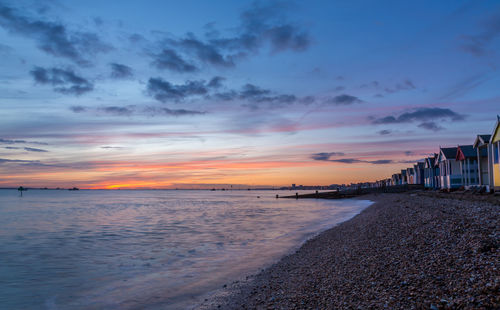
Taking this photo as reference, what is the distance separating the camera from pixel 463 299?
5.86m

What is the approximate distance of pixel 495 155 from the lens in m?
31.9

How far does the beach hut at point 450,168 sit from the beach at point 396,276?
155ft

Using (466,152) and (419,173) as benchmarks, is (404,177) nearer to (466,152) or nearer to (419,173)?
Answer: (419,173)

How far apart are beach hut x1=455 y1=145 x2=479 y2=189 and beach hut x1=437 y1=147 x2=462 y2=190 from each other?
1303 millimetres

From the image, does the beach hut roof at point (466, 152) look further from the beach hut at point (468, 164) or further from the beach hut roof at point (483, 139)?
the beach hut roof at point (483, 139)

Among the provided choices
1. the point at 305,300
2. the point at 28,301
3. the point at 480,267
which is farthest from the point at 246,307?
the point at 28,301

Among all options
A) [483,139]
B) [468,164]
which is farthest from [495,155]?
[468,164]

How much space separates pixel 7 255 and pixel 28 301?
34.3 feet

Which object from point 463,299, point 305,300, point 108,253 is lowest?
point 108,253

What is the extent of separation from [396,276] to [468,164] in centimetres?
5277

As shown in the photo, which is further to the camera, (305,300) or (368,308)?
(305,300)

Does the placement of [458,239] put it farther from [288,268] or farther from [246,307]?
[246,307]

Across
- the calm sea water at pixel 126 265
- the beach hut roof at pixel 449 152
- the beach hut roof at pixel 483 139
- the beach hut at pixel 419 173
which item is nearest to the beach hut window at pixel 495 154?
the beach hut roof at pixel 483 139

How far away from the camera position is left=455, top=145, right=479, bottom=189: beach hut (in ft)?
161
